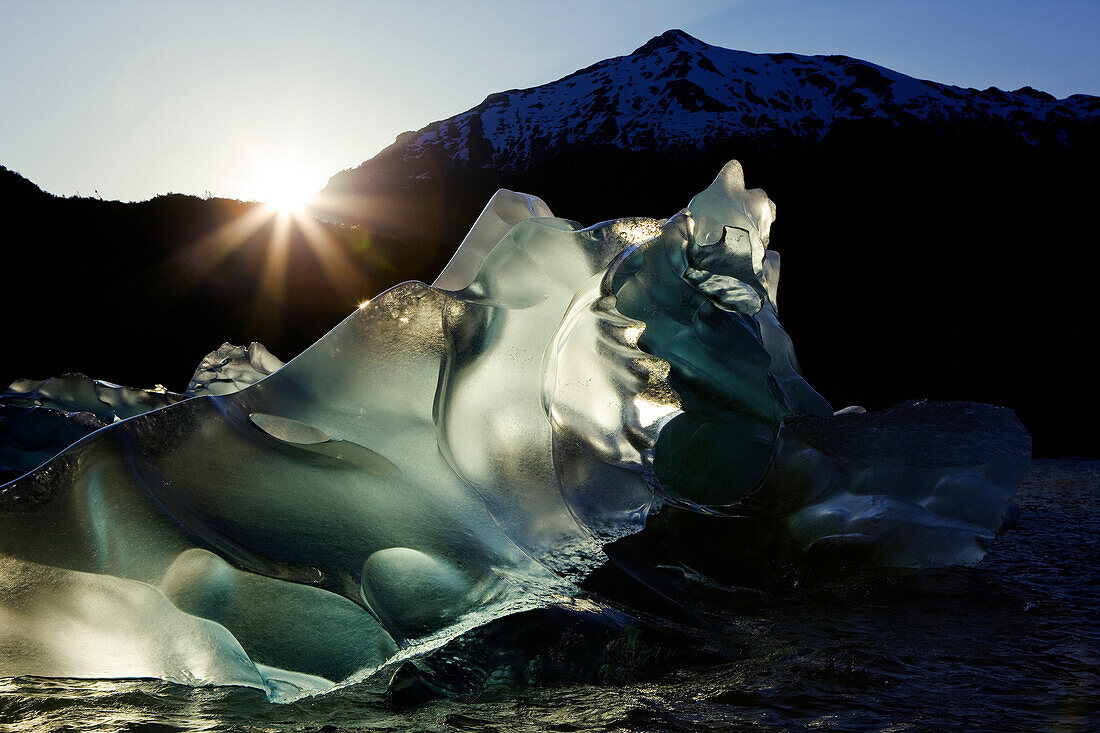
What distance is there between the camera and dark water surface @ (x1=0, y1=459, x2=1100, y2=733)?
1321 mm

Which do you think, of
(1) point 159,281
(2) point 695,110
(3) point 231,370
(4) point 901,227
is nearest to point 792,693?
(3) point 231,370

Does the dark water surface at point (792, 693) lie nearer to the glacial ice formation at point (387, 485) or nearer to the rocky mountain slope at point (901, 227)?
the glacial ice formation at point (387, 485)

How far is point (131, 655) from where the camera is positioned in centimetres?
158

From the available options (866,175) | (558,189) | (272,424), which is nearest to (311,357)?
(272,424)

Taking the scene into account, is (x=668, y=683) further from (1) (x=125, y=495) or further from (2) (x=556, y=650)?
(1) (x=125, y=495)

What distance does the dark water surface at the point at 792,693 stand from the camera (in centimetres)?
132

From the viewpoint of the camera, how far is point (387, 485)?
1.69 m

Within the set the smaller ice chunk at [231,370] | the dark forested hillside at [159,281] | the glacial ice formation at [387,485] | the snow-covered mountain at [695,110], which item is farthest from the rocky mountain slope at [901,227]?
the glacial ice formation at [387,485]

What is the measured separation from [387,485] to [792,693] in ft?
2.73

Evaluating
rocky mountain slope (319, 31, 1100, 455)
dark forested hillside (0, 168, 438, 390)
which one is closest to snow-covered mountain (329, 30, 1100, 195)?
rocky mountain slope (319, 31, 1100, 455)

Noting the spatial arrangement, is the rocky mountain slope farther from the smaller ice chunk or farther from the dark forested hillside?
the smaller ice chunk

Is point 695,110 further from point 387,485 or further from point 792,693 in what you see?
point 792,693

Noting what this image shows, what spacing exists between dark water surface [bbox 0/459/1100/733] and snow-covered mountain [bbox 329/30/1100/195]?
5959cm

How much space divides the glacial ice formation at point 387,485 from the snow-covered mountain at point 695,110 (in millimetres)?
59412
